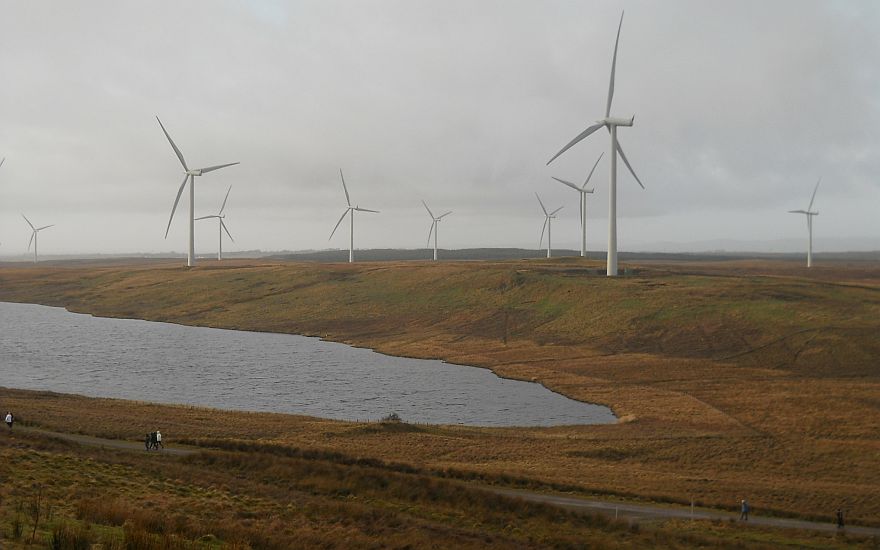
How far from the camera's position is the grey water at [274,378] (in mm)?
65625

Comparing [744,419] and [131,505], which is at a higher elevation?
[131,505]

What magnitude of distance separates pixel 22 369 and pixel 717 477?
74.9 m

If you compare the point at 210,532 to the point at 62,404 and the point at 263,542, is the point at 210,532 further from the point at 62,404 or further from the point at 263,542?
the point at 62,404

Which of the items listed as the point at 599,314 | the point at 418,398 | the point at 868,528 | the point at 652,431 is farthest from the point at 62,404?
the point at 599,314

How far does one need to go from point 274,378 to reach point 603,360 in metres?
41.0

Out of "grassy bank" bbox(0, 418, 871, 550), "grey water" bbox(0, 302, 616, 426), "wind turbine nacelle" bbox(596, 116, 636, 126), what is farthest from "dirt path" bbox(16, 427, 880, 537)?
"wind turbine nacelle" bbox(596, 116, 636, 126)

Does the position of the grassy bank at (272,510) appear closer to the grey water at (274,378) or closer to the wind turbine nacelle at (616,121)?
the grey water at (274,378)

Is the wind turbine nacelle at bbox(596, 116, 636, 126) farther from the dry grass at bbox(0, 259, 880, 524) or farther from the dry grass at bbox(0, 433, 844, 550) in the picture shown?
the dry grass at bbox(0, 433, 844, 550)

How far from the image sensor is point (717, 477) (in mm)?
43312

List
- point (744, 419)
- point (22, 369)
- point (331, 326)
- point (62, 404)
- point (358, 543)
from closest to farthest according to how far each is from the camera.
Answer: point (358, 543) → point (62, 404) → point (744, 419) → point (22, 369) → point (331, 326)

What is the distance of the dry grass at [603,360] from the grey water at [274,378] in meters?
5.73

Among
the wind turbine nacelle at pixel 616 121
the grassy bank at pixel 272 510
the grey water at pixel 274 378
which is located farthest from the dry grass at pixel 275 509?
the wind turbine nacelle at pixel 616 121

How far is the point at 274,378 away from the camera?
8062 cm

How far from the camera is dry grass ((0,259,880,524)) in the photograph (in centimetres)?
4484
